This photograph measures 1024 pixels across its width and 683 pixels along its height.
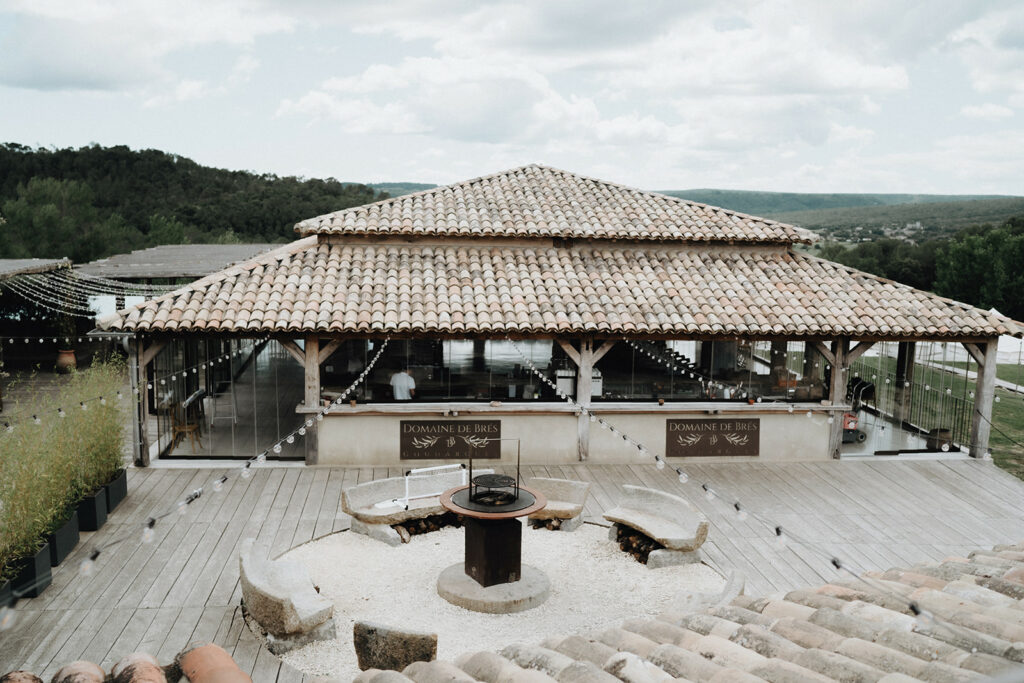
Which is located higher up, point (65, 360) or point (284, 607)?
point (284, 607)

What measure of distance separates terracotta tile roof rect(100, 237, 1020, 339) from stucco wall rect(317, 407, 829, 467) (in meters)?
1.54

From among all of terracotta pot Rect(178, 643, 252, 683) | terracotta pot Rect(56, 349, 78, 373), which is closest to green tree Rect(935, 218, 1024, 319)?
terracotta pot Rect(56, 349, 78, 373)

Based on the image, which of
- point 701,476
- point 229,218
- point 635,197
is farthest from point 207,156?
point 701,476

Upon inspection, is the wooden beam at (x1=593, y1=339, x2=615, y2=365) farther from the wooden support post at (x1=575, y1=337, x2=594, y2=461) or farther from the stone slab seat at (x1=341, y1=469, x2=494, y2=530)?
the stone slab seat at (x1=341, y1=469, x2=494, y2=530)

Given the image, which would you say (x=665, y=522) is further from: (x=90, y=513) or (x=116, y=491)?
(x=116, y=491)

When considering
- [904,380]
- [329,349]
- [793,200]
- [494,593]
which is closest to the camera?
[494,593]

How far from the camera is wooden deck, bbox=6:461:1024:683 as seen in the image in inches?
275

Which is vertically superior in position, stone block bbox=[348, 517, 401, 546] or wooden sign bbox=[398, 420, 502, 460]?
wooden sign bbox=[398, 420, 502, 460]

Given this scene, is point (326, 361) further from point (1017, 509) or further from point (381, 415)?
point (1017, 509)

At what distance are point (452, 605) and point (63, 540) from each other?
14.0 feet

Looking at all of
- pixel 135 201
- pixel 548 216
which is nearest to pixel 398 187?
pixel 135 201

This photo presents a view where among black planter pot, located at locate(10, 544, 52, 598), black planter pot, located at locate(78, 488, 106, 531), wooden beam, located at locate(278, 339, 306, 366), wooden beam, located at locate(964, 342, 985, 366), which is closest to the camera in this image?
black planter pot, located at locate(10, 544, 52, 598)

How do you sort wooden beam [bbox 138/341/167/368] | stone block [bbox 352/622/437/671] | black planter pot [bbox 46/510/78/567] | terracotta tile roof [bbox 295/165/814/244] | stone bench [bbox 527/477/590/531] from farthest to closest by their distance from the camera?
1. terracotta tile roof [bbox 295/165/814/244]
2. wooden beam [bbox 138/341/167/368]
3. stone bench [bbox 527/477/590/531]
4. black planter pot [bbox 46/510/78/567]
5. stone block [bbox 352/622/437/671]

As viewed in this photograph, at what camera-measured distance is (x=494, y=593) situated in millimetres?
7746
